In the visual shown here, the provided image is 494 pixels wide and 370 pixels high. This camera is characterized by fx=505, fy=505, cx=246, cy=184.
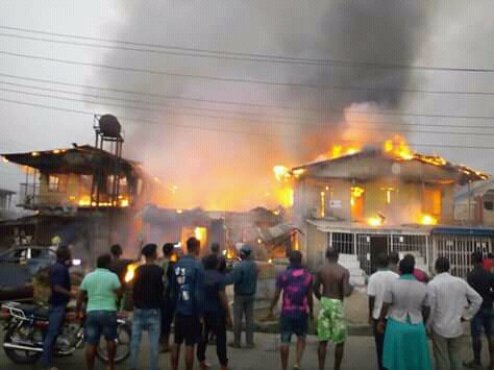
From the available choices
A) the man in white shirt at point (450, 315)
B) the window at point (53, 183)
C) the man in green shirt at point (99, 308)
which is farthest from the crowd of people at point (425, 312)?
the window at point (53, 183)

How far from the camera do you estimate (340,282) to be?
277 inches

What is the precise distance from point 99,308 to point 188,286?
1170mm

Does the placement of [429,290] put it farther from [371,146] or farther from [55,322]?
[371,146]

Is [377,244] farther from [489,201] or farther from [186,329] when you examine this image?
[186,329]

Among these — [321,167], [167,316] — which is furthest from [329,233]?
[167,316]

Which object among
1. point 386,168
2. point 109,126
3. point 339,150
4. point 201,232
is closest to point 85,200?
point 109,126

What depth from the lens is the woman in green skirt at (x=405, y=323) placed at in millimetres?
5703

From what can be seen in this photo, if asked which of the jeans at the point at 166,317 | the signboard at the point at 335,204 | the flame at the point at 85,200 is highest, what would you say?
the flame at the point at 85,200

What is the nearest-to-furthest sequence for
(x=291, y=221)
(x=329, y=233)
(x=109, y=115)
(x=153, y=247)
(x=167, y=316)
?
1. (x=153, y=247)
2. (x=167, y=316)
3. (x=329, y=233)
4. (x=291, y=221)
5. (x=109, y=115)

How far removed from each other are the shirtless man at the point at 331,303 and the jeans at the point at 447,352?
1213 millimetres

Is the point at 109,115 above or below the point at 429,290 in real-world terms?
above

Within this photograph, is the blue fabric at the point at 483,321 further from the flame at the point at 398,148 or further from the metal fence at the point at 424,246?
the flame at the point at 398,148

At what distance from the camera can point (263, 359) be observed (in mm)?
8109

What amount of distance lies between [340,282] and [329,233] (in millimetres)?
18443
